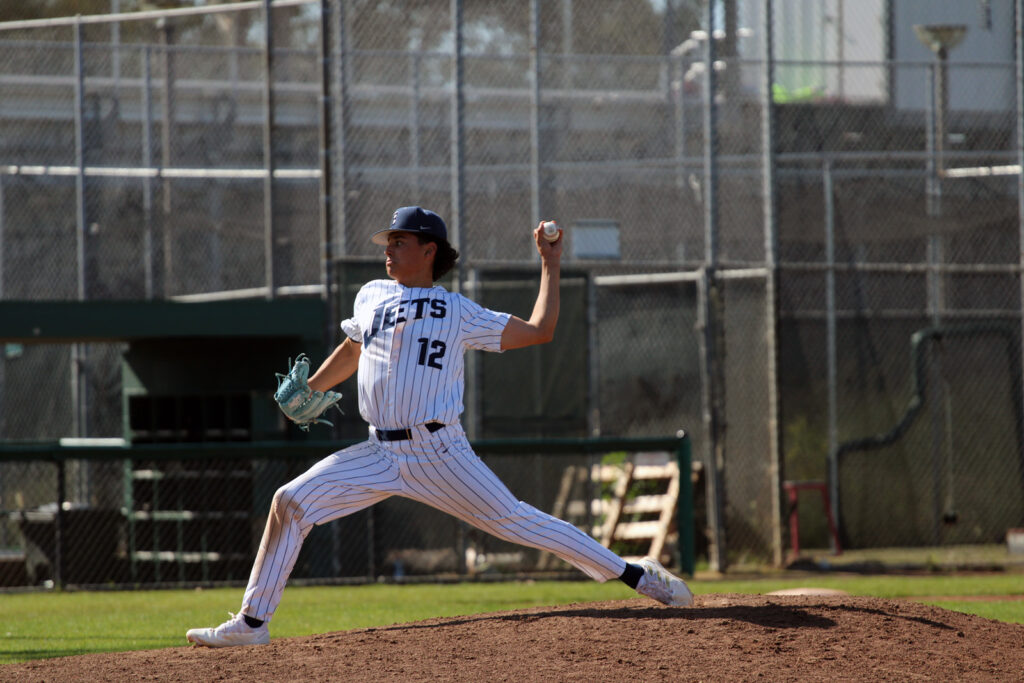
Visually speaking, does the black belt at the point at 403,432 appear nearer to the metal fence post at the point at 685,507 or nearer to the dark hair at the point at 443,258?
the dark hair at the point at 443,258

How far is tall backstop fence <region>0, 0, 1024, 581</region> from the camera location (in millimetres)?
10953

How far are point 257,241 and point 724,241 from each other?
→ 17.4 ft

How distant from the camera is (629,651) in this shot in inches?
186

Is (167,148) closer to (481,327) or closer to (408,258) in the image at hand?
(408,258)

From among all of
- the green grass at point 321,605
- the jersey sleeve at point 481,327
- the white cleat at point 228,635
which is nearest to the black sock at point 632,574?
the jersey sleeve at point 481,327

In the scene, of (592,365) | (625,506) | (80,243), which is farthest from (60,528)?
(625,506)

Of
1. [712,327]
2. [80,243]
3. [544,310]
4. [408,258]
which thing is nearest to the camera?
[544,310]

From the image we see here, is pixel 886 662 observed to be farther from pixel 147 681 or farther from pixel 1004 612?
pixel 1004 612

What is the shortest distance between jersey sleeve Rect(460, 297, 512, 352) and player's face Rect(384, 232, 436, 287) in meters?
0.25

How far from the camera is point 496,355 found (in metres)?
10.9

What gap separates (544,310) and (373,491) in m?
1.04

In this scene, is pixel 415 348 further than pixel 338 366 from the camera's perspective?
No

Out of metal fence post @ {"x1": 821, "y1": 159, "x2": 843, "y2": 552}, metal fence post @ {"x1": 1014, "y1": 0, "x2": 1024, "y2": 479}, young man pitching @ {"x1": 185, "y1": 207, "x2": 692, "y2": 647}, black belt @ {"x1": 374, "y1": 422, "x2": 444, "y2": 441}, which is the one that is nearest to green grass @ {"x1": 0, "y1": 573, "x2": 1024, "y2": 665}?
metal fence post @ {"x1": 821, "y1": 159, "x2": 843, "y2": 552}

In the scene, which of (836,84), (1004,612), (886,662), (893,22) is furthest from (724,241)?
(886,662)
